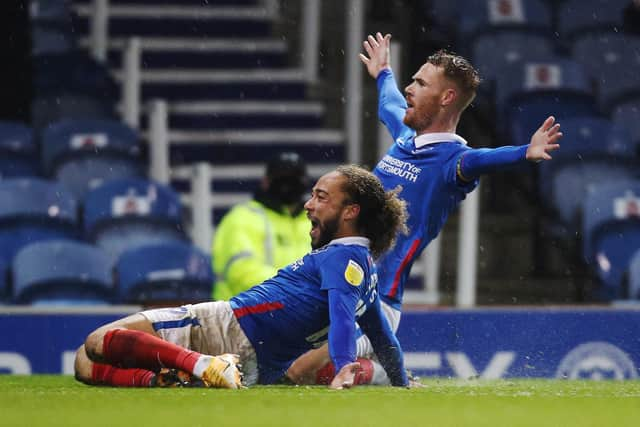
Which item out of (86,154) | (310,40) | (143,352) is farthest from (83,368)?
(310,40)

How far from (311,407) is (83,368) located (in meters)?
1.45

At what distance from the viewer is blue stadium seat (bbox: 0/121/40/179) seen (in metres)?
9.84

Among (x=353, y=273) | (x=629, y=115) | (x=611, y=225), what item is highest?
(x=629, y=115)

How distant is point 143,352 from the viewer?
5.39 m

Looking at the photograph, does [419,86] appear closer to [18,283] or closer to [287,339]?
[287,339]

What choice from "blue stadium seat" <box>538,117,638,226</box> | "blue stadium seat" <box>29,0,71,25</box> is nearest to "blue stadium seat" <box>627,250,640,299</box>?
"blue stadium seat" <box>538,117,638,226</box>

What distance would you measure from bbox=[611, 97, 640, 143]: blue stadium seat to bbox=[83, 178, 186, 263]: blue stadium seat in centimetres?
379

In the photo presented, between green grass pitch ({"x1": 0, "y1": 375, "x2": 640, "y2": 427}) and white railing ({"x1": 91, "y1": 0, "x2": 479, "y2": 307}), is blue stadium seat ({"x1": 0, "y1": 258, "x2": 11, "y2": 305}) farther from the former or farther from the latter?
green grass pitch ({"x1": 0, "y1": 375, "x2": 640, "y2": 427})

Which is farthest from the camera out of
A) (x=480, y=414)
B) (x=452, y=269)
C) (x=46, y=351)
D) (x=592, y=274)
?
(x=452, y=269)

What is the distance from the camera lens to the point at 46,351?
773 centimetres

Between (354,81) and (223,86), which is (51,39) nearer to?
(223,86)

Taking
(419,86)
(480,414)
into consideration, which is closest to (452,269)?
(419,86)

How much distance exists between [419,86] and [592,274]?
12.9 feet

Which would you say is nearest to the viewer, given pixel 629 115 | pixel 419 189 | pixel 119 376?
pixel 119 376
